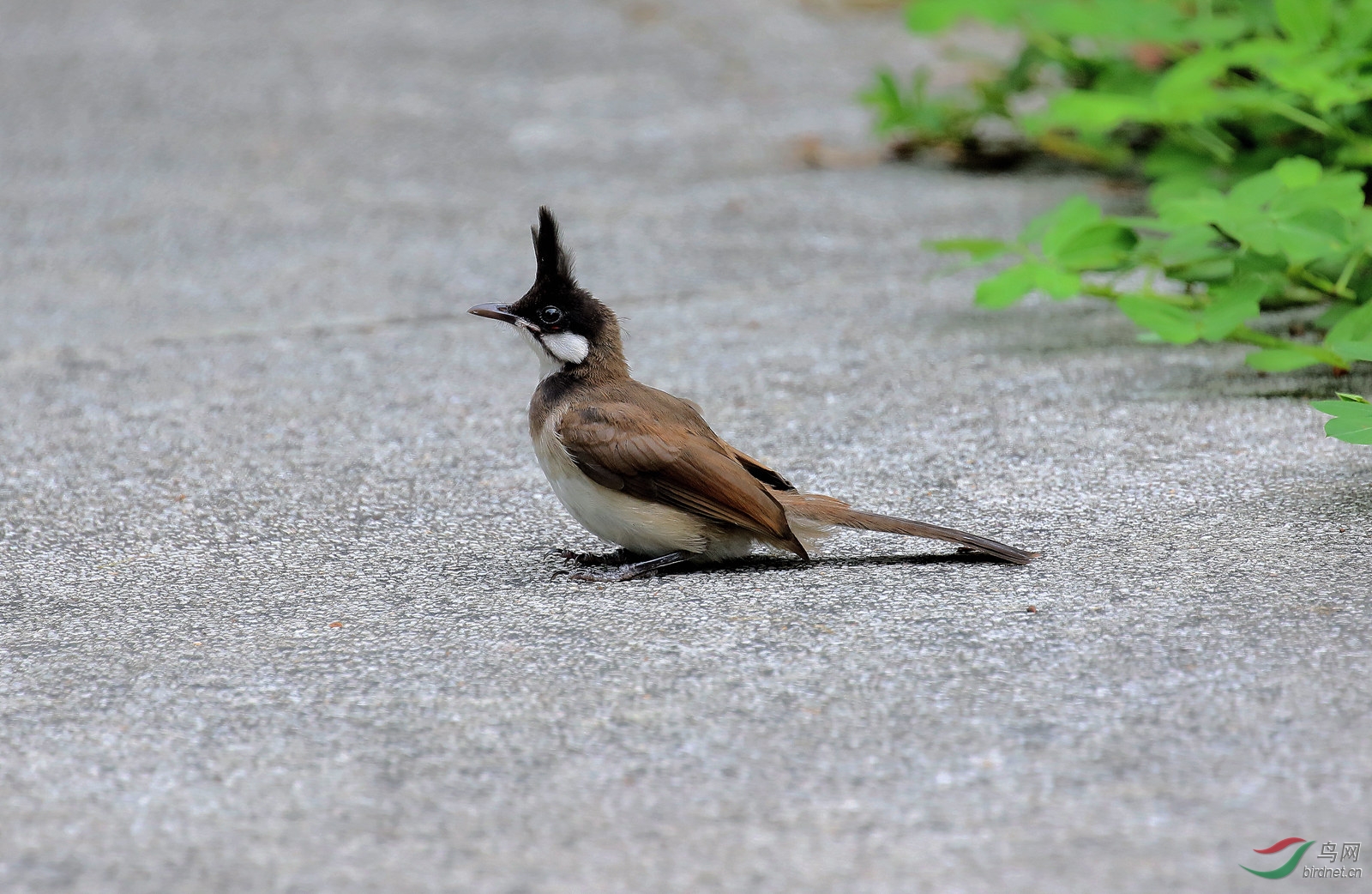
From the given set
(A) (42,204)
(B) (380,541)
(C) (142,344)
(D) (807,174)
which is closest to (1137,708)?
(B) (380,541)

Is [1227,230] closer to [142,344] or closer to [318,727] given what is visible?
[318,727]

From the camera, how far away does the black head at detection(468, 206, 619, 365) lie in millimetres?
4027

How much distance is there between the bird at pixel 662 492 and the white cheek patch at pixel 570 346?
0.34 feet

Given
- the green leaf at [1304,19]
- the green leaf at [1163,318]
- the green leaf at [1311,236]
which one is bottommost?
the green leaf at [1163,318]

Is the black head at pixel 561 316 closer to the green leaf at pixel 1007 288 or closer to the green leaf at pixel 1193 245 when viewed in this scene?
the green leaf at pixel 1007 288

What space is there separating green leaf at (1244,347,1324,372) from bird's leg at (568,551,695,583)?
2.10 metres

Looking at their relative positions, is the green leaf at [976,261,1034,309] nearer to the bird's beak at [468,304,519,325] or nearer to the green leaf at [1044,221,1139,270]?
the green leaf at [1044,221,1139,270]

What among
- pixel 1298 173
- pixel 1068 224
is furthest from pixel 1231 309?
pixel 1068 224

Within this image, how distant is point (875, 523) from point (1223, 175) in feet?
11.9

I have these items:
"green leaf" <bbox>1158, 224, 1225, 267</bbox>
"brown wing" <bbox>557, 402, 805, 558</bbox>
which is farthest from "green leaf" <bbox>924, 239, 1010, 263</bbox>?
"brown wing" <bbox>557, 402, 805, 558</bbox>

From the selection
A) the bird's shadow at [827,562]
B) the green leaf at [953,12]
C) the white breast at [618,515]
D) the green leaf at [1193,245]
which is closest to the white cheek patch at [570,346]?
the white breast at [618,515]

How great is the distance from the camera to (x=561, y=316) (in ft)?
13.3

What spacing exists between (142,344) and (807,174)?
3.74 meters

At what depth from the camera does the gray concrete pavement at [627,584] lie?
2.50 m
